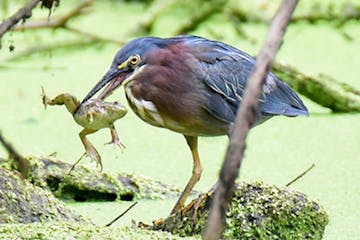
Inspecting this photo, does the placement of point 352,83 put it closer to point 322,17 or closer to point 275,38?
point 322,17

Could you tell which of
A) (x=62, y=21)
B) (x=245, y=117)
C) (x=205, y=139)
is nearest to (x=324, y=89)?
(x=205, y=139)

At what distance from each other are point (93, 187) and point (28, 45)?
7.72 feet

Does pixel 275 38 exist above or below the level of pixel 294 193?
above

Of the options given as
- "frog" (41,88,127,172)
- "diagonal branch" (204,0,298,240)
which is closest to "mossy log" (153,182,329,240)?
"frog" (41,88,127,172)

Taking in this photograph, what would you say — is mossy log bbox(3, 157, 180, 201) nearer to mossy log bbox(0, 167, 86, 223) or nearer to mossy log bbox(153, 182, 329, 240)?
mossy log bbox(0, 167, 86, 223)

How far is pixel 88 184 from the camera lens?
3.12 meters

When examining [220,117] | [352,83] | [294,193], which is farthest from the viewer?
[352,83]

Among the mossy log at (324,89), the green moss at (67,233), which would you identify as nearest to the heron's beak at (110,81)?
the green moss at (67,233)

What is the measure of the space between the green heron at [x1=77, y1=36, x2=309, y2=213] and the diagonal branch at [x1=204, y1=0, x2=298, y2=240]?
4.87 ft

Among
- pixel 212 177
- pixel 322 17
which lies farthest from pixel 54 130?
pixel 322 17

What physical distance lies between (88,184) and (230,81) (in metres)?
0.63

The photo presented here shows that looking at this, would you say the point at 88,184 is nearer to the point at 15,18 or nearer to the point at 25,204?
the point at 25,204

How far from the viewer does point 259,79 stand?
3.46 feet

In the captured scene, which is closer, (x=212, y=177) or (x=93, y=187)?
(x=93, y=187)
